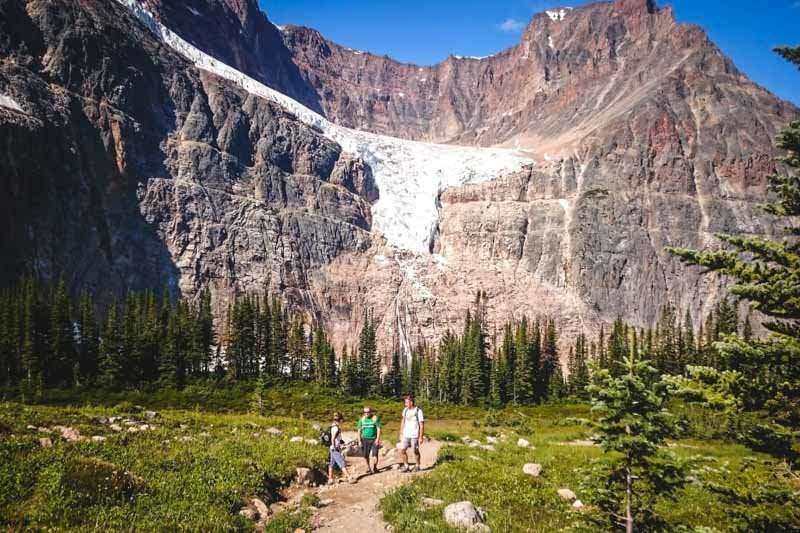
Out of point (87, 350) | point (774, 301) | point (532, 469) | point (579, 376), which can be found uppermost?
point (774, 301)

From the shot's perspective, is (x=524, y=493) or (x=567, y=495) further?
(x=567, y=495)

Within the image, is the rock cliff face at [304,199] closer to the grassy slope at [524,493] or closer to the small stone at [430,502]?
the grassy slope at [524,493]

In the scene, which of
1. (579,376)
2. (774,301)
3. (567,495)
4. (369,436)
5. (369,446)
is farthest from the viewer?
(579,376)

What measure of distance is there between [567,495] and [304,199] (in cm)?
17205

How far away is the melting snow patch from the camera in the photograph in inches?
4604

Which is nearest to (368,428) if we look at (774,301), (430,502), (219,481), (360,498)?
(360,498)

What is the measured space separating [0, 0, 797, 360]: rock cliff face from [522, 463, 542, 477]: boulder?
415 feet

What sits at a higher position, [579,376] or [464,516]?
[464,516]

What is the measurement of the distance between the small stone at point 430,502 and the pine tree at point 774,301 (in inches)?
308

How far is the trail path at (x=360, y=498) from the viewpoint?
1275 cm

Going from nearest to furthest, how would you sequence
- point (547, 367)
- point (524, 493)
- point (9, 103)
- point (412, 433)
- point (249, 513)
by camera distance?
point (249, 513)
point (524, 493)
point (412, 433)
point (547, 367)
point (9, 103)

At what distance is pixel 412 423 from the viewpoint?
18.1 m

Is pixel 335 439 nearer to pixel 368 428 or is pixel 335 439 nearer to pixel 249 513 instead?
pixel 368 428

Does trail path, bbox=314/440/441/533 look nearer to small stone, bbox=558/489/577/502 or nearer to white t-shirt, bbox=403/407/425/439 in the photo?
white t-shirt, bbox=403/407/425/439
